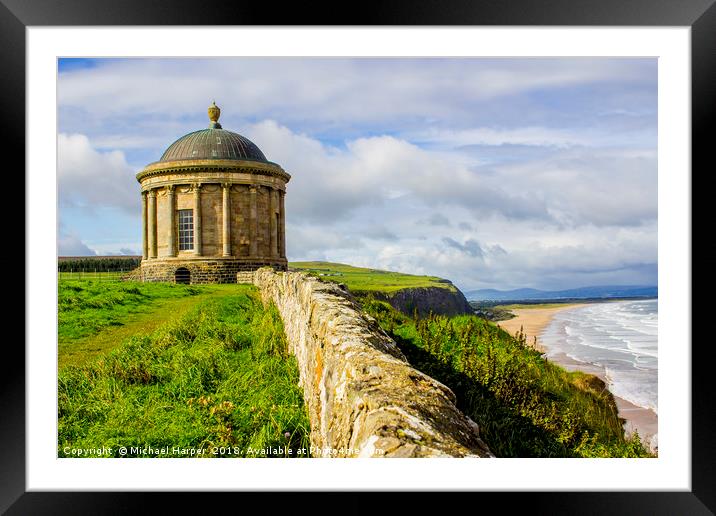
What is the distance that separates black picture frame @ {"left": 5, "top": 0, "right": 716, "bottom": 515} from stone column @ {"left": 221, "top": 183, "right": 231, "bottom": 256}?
2084 cm

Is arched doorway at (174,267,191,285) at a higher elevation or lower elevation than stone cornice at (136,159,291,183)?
lower

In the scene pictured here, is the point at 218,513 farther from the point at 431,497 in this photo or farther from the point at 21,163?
the point at 21,163

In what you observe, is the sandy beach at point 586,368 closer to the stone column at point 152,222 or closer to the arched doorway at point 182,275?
the arched doorway at point 182,275

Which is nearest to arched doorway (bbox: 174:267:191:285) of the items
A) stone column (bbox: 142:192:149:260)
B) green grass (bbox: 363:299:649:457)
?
stone column (bbox: 142:192:149:260)

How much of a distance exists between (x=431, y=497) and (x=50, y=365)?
150 inches

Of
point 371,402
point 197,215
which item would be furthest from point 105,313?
point 197,215

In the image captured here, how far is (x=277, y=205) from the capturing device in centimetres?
2727

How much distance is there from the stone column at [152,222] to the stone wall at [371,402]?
23.2 m

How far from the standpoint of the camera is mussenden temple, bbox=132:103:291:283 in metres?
25.4

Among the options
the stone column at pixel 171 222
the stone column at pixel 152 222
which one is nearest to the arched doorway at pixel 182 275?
the stone column at pixel 171 222

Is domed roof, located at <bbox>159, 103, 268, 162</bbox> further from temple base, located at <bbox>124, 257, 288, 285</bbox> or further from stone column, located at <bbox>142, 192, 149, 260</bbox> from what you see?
temple base, located at <bbox>124, 257, 288, 285</bbox>

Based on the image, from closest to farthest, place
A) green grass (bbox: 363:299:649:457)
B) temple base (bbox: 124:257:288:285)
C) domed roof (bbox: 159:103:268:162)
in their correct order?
green grass (bbox: 363:299:649:457)
temple base (bbox: 124:257:288:285)
domed roof (bbox: 159:103:268:162)

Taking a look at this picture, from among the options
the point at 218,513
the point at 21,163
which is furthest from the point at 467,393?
the point at 21,163
